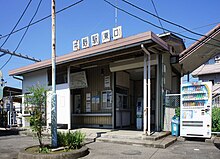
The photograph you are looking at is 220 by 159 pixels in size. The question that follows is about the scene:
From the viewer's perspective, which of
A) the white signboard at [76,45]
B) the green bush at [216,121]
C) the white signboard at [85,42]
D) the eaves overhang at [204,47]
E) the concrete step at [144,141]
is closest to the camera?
the concrete step at [144,141]

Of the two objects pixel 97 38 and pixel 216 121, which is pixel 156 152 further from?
pixel 97 38

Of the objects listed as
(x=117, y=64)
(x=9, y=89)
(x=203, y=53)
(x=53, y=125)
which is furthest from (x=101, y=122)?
(x=9, y=89)

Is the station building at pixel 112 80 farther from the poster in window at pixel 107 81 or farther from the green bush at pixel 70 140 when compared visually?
the green bush at pixel 70 140

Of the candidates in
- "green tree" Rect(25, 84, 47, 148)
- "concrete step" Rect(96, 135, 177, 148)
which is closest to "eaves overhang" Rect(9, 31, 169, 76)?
"green tree" Rect(25, 84, 47, 148)

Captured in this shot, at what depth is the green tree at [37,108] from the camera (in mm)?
6809

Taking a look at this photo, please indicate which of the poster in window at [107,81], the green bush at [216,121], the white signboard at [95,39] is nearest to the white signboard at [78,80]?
the poster in window at [107,81]

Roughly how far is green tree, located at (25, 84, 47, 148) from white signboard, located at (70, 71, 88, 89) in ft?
20.1

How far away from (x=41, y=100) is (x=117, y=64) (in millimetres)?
5367

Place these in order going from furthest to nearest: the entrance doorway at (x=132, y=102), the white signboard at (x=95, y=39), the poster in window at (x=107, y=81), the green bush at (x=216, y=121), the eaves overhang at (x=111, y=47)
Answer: the poster in window at (x=107, y=81) < the entrance doorway at (x=132, y=102) < the white signboard at (x=95, y=39) < the green bush at (x=216, y=121) < the eaves overhang at (x=111, y=47)

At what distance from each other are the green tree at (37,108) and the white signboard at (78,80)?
20.1ft

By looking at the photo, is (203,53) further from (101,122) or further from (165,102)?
(101,122)

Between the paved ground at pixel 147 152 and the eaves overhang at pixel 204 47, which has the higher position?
the eaves overhang at pixel 204 47

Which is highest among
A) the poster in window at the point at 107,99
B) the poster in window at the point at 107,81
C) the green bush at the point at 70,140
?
the poster in window at the point at 107,81

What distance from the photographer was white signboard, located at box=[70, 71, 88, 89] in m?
13.2
